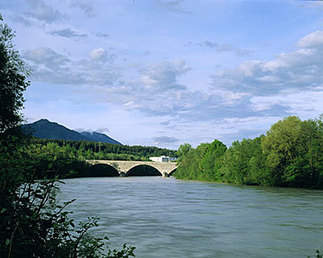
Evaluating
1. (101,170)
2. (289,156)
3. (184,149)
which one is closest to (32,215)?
(289,156)

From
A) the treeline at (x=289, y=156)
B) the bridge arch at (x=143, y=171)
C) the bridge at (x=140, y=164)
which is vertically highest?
the treeline at (x=289, y=156)

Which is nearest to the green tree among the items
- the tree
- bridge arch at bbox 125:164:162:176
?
bridge arch at bbox 125:164:162:176

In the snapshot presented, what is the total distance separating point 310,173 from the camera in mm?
49969

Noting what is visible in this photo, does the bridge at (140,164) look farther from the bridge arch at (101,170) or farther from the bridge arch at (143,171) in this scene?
the bridge arch at (143,171)

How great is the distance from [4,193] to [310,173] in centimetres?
5021

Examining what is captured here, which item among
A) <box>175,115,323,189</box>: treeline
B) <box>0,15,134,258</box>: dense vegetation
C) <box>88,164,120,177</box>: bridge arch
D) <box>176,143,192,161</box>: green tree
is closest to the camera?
<box>0,15,134,258</box>: dense vegetation

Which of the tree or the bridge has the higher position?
the tree

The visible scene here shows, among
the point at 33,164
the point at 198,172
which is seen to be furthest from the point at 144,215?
the point at 198,172

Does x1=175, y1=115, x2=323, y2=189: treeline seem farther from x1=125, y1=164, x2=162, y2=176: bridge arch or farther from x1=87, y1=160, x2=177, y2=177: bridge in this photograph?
x1=125, y1=164, x2=162, y2=176: bridge arch

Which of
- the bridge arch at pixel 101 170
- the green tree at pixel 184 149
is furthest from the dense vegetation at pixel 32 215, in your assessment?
the bridge arch at pixel 101 170

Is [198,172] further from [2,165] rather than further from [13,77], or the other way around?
[2,165]

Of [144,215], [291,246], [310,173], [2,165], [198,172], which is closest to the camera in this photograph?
[2,165]

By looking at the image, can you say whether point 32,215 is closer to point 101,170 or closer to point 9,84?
point 9,84

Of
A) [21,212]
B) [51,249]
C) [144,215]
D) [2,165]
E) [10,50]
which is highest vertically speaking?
[10,50]
